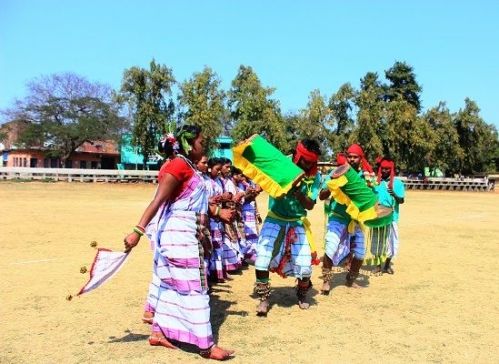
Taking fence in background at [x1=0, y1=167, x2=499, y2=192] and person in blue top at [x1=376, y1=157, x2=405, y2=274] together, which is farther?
fence in background at [x1=0, y1=167, x2=499, y2=192]

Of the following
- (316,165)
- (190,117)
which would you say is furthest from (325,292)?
(190,117)

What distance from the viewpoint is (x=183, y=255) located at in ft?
14.1

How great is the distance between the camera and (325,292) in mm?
6746

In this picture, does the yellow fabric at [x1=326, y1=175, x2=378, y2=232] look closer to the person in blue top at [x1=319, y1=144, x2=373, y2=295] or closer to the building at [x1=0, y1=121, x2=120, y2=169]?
the person in blue top at [x1=319, y1=144, x2=373, y2=295]

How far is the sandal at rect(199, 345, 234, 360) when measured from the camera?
4.25 metres

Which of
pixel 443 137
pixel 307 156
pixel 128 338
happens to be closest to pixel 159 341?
pixel 128 338

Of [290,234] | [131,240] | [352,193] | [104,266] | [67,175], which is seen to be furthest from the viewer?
[67,175]

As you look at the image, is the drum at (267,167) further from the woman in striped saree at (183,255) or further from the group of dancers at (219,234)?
the woman in striped saree at (183,255)

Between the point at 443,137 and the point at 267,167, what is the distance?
48.8 m

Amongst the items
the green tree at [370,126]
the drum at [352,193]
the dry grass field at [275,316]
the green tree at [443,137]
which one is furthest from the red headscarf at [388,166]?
the green tree at [443,137]

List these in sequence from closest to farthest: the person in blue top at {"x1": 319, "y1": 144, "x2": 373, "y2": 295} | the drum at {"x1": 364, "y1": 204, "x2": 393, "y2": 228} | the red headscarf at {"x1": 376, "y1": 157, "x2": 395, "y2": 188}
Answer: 1. the person in blue top at {"x1": 319, "y1": 144, "x2": 373, "y2": 295}
2. the drum at {"x1": 364, "y1": 204, "x2": 393, "y2": 228}
3. the red headscarf at {"x1": 376, "y1": 157, "x2": 395, "y2": 188}

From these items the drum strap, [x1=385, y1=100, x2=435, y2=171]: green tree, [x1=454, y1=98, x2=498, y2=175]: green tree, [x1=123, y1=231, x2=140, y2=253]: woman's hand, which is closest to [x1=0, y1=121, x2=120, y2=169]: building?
[x1=385, y1=100, x2=435, y2=171]: green tree

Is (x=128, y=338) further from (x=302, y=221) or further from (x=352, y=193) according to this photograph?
(x=352, y=193)

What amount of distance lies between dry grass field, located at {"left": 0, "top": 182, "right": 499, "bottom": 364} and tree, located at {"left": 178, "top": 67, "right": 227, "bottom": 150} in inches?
1229
